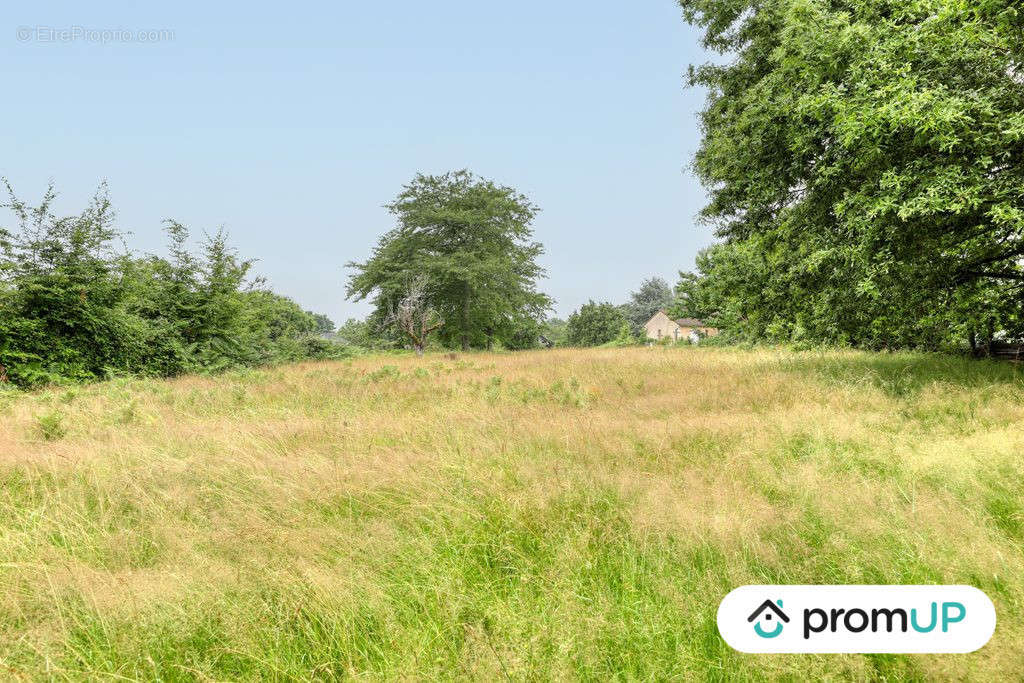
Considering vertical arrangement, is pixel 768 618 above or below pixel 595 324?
below

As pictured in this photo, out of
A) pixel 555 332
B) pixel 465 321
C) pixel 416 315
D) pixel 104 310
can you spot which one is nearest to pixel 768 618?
pixel 104 310

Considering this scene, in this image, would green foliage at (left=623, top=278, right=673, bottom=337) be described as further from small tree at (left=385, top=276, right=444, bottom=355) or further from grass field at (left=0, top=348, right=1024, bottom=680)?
grass field at (left=0, top=348, right=1024, bottom=680)

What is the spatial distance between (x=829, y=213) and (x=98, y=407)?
14824 millimetres

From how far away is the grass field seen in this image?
8.56ft

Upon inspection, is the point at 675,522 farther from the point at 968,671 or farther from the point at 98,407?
the point at 98,407

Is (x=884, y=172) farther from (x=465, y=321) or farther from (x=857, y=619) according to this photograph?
(x=465, y=321)

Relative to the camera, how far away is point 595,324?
199 feet

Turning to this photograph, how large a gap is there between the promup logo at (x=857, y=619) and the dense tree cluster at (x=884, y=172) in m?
→ 7.76

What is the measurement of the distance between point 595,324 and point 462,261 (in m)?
29.2

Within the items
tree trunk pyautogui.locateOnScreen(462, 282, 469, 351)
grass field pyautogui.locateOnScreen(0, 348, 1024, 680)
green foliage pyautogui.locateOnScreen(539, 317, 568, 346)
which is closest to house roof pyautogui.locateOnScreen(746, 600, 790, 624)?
grass field pyautogui.locateOnScreen(0, 348, 1024, 680)

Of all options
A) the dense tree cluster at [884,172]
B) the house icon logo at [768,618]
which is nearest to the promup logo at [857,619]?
the house icon logo at [768,618]

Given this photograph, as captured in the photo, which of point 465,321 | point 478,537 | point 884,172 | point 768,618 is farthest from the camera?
point 465,321

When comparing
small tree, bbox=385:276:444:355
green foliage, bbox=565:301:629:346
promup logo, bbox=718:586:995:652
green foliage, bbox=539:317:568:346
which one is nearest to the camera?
promup logo, bbox=718:586:995:652

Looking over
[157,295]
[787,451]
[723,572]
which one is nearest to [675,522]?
[723,572]
